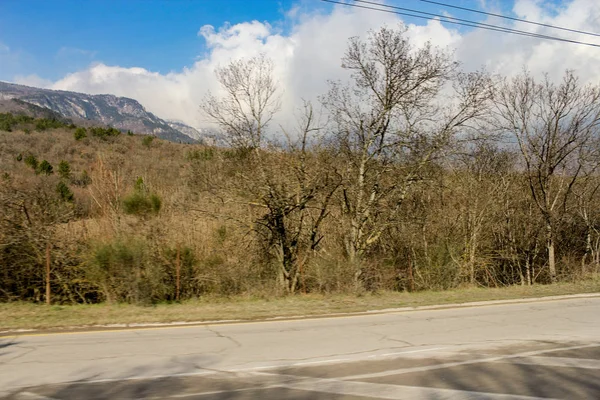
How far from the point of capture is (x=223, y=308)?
11.9 meters

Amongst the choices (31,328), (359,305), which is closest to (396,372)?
(359,305)

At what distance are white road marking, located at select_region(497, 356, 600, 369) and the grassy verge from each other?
16.5ft

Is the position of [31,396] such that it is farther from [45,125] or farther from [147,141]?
[45,125]

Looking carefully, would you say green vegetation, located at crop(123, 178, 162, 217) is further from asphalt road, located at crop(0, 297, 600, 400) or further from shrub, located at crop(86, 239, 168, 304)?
asphalt road, located at crop(0, 297, 600, 400)

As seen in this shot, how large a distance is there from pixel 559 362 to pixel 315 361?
3755 mm

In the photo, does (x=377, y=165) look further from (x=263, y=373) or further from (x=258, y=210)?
(x=263, y=373)

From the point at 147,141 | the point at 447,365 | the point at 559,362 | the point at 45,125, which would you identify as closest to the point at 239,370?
the point at 447,365

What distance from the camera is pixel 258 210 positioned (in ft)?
55.7

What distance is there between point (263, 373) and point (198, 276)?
9317 millimetres

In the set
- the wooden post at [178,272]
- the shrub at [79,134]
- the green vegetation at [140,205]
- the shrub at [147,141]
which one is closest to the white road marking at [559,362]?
the wooden post at [178,272]

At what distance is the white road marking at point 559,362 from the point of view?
679 centimetres

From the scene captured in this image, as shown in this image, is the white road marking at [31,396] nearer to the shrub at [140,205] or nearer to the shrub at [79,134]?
the shrub at [140,205]

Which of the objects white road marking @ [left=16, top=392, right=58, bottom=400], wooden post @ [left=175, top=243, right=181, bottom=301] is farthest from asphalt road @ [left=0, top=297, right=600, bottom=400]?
wooden post @ [left=175, top=243, right=181, bottom=301]

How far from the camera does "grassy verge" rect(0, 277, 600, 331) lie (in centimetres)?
978
